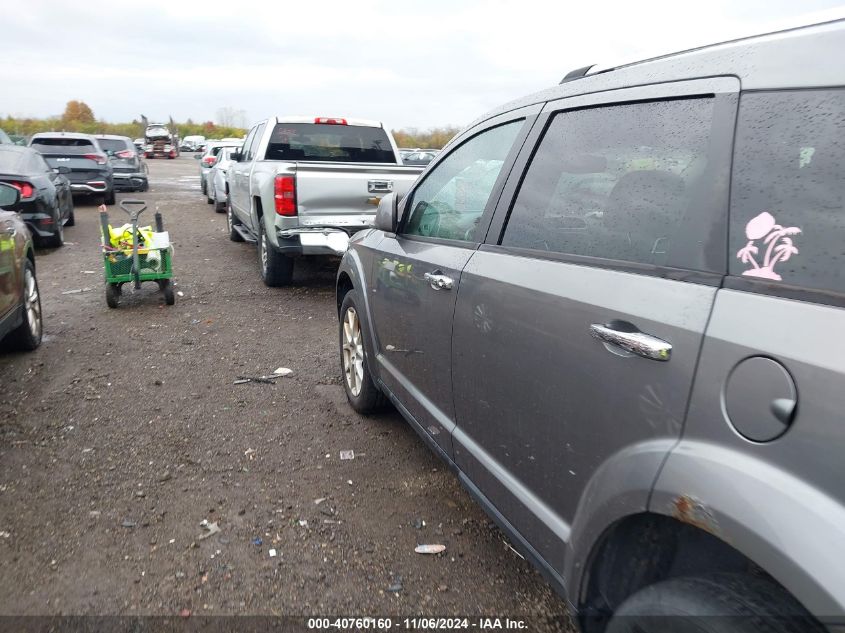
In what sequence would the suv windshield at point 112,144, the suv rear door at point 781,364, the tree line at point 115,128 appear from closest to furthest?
1. the suv rear door at point 781,364
2. the suv windshield at point 112,144
3. the tree line at point 115,128

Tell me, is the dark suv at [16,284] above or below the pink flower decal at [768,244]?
below

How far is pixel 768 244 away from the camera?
148 cm

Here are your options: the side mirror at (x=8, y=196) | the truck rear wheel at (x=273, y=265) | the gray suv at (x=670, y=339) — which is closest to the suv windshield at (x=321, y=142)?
the truck rear wheel at (x=273, y=265)

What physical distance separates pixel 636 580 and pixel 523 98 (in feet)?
6.18

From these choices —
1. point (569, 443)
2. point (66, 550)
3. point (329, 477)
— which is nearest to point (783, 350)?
point (569, 443)

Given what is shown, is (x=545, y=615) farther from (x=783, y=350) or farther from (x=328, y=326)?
(x=328, y=326)

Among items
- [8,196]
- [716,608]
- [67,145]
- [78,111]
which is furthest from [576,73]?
[78,111]

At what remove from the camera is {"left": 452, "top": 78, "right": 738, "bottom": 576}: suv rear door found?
1614 millimetres

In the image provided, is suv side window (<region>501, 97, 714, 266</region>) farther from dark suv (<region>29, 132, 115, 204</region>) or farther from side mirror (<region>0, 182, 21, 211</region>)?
dark suv (<region>29, 132, 115, 204</region>)

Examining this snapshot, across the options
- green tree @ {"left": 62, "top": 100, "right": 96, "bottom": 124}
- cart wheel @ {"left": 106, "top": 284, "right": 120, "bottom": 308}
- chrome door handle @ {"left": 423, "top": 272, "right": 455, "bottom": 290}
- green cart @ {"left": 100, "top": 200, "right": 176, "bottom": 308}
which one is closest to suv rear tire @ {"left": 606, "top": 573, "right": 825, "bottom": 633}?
chrome door handle @ {"left": 423, "top": 272, "right": 455, "bottom": 290}

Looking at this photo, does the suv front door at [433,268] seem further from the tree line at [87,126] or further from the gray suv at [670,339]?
the tree line at [87,126]

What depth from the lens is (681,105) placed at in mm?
1841

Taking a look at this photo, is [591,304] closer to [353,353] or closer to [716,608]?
[716,608]

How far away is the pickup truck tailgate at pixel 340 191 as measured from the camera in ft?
22.5
